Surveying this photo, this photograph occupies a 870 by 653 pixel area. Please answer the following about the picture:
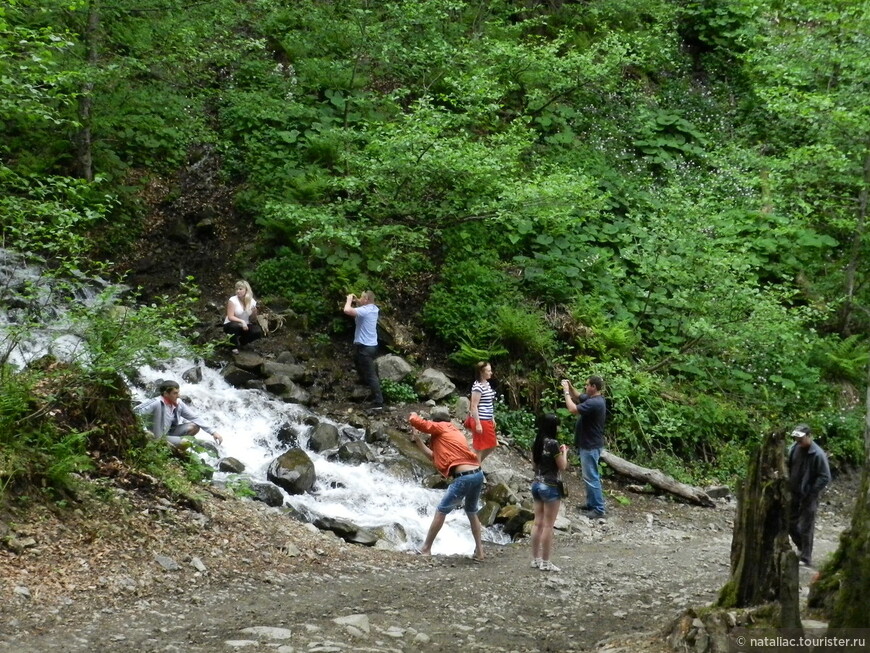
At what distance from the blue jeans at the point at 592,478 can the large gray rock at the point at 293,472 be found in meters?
3.77

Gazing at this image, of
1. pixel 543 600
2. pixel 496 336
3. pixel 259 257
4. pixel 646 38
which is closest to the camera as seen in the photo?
pixel 543 600

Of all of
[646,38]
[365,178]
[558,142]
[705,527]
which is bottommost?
[705,527]

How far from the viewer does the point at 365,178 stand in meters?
14.4

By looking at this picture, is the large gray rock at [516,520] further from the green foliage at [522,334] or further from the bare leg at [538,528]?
the green foliage at [522,334]

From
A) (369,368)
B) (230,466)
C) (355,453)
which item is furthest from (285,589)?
(369,368)

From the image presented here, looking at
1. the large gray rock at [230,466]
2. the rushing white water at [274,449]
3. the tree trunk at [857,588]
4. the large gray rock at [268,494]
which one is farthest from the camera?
the large gray rock at [230,466]

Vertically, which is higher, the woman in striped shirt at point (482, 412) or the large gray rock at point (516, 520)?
the woman in striped shirt at point (482, 412)

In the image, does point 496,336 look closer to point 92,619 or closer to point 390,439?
point 390,439

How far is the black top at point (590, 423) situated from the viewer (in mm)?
11539

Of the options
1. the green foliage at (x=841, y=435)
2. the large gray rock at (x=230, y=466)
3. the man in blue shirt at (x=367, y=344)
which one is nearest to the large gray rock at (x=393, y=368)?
the man in blue shirt at (x=367, y=344)

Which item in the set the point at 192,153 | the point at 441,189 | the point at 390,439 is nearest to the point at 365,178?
the point at 441,189

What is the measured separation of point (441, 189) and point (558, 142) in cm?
500

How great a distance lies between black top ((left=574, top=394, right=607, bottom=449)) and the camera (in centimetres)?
1154

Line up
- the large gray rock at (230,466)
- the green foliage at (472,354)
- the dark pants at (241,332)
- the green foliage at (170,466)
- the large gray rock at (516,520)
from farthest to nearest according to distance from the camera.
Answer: the green foliage at (472,354) < the dark pants at (241,332) < the large gray rock at (516,520) < the large gray rock at (230,466) < the green foliage at (170,466)
